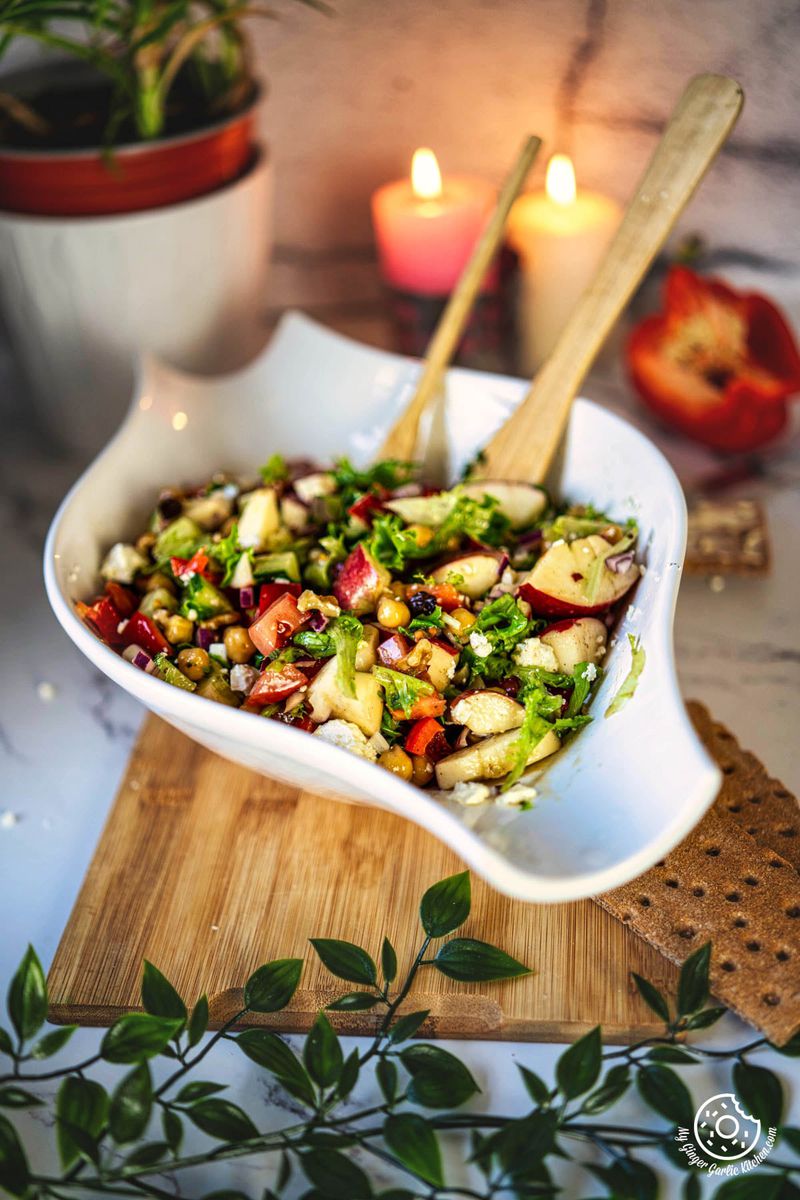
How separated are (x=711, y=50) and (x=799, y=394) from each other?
1.42 feet

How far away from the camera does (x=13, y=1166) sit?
24.2 inches

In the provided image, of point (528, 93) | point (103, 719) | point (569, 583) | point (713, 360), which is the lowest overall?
point (103, 719)

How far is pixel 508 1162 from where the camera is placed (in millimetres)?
607

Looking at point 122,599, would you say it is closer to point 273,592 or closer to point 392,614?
point 273,592

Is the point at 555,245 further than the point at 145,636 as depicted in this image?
Yes

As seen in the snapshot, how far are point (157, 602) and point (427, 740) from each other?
10.2 inches

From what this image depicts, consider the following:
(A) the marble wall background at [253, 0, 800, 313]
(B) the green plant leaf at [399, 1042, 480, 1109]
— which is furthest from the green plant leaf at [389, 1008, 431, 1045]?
(A) the marble wall background at [253, 0, 800, 313]

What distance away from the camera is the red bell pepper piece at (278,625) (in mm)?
801

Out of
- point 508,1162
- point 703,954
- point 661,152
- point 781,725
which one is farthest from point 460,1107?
point 661,152

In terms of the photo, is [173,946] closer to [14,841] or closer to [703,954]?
[14,841]

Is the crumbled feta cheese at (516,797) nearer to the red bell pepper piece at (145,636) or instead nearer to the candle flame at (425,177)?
the red bell pepper piece at (145,636)

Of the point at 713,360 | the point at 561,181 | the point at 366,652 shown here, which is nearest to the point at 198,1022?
the point at 366,652

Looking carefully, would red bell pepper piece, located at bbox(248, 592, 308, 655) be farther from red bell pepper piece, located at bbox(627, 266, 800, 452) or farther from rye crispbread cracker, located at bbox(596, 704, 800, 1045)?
red bell pepper piece, located at bbox(627, 266, 800, 452)

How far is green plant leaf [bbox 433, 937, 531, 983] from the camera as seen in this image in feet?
2.32
